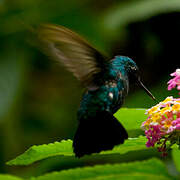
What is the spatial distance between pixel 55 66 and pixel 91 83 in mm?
2791

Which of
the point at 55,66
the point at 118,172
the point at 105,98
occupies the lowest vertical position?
the point at 118,172

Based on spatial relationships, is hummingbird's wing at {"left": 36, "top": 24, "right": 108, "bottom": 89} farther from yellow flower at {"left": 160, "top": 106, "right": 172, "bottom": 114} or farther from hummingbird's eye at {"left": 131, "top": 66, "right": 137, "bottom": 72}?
yellow flower at {"left": 160, "top": 106, "right": 172, "bottom": 114}

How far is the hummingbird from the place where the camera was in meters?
2.15

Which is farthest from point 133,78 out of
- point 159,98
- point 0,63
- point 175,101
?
point 0,63

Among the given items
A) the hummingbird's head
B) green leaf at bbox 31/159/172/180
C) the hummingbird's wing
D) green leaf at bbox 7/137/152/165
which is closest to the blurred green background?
the hummingbird's head

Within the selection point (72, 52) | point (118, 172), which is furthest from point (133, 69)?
point (118, 172)

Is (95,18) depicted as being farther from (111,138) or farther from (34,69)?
(111,138)

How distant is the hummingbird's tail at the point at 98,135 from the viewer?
211 cm

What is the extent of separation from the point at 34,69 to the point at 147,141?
11.2ft

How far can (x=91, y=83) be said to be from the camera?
7.87ft

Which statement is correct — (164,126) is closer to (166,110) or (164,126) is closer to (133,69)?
(166,110)

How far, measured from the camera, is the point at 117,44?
5523 mm

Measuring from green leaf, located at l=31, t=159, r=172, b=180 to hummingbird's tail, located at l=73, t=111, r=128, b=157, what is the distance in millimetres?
400

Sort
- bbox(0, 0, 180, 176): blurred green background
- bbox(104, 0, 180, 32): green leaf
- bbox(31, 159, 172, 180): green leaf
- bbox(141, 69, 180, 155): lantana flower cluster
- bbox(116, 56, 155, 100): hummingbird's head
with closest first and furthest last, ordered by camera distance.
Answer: bbox(31, 159, 172, 180): green leaf < bbox(141, 69, 180, 155): lantana flower cluster < bbox(116, 56, 155, 100): hummingbird's head < bbox(0, 0, 180, 176): blurred green background < bbox(104, 0, 180, 32): green leaf
